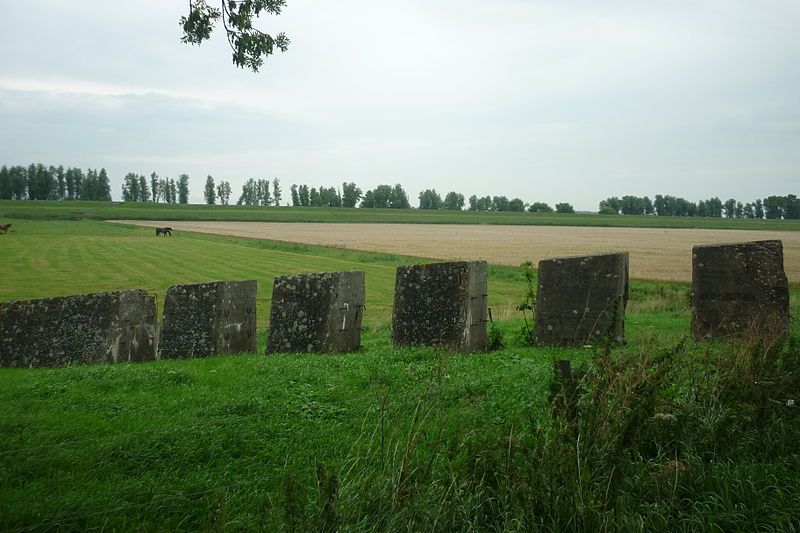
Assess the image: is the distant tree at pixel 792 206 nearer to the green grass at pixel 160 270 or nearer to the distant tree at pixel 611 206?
the distant tree at pixel 611 206

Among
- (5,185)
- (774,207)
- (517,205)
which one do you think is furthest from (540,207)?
(5,185)

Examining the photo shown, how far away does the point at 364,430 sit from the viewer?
5805 millimetres

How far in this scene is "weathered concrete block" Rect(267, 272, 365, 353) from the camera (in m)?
10.5

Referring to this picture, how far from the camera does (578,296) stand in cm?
1031

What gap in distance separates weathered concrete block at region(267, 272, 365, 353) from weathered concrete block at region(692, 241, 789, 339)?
5.68 metres

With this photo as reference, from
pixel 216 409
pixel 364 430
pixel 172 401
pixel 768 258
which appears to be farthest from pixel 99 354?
pixel 768 258

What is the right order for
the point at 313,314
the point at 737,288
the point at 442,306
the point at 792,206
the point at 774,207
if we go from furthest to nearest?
1. the point at 774,207
2. the point at 792,206
3. the point at 313,314
4. the point at 737,288
5. the point at 442,306

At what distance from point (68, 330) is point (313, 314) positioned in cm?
370

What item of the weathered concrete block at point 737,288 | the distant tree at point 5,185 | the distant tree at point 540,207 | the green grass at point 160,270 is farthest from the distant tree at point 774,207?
the distant tree at point 5,185

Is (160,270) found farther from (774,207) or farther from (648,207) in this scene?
(648,207)

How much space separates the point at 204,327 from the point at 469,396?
17.1 feet

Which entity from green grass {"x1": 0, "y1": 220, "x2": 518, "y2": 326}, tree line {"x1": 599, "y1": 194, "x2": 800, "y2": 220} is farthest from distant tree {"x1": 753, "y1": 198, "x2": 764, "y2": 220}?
green grass {"x1": 0, "y1": 220, "x2": 518, "y2": 326}

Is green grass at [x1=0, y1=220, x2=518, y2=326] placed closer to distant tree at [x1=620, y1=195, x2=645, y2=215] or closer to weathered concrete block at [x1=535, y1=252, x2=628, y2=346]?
weathered concrete block at [x1=535, y1=252, x2=628, y2=346]

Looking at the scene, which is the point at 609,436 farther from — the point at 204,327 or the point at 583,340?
the point at 204,327
